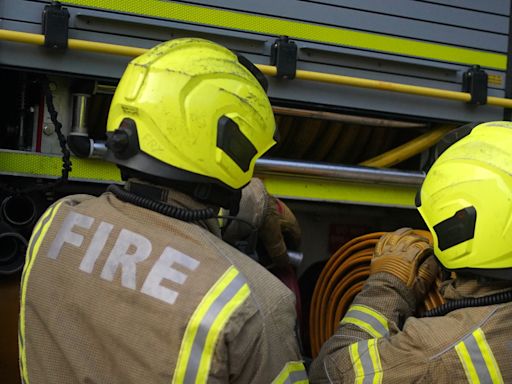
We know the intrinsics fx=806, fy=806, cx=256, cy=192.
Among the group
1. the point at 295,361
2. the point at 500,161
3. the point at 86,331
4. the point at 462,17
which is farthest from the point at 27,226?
the point at 462,17

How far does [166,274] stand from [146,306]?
82 millimetres

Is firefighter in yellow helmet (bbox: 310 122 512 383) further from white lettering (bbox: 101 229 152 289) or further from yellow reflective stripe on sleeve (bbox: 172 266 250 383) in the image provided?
white lettering (bbox: 101 229 152 289)

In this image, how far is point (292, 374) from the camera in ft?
6.17

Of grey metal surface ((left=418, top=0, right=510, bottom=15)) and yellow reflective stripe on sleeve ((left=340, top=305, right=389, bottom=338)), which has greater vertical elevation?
grey metal surface ((left=418, top=0, right=510, bottom=15))

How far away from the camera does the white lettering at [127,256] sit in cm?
181

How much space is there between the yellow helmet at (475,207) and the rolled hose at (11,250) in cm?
143

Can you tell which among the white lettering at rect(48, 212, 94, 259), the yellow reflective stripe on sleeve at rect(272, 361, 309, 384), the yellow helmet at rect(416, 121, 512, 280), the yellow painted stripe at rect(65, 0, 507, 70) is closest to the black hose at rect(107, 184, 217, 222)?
the white lettering at rect(48, 212, 94, 259)

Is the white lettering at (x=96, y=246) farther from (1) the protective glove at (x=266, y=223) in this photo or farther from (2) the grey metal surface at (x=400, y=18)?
(2) the grey metal surface at (x=400, y=18)

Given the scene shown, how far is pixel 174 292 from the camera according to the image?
1763mm

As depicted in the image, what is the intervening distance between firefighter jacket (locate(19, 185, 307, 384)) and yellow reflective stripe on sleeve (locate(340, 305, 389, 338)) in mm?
448

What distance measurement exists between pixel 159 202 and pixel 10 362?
1.31m

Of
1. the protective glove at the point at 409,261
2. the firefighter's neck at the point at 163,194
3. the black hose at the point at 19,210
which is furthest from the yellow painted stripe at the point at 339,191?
the firefighter's neck at the point at 163,194

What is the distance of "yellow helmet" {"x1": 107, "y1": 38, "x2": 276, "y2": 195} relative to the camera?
1925 millimetres

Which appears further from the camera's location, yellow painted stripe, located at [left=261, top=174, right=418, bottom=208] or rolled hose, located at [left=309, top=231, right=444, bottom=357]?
yellow painted stripe, located at [left=261, top=174, right=418, bottom=208]
